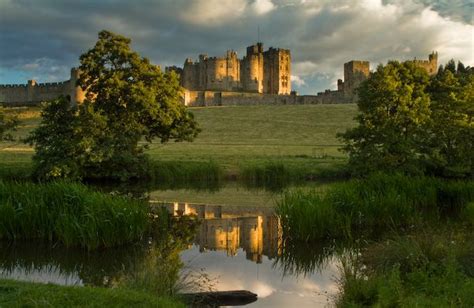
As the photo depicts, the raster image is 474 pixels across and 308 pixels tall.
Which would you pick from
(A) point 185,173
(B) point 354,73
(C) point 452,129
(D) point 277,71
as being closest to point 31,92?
(D) point 277,71

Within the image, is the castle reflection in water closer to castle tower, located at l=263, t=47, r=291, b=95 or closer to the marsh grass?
the marsh grass

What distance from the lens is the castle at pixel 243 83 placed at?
88750mm

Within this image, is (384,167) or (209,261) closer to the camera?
(209,261)

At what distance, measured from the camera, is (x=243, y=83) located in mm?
103812

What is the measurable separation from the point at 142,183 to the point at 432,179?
13.7 metres

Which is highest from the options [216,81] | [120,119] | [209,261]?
[216,81]

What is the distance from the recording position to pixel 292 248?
12.9 meters

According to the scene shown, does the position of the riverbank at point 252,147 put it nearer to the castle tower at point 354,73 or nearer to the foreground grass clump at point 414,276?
the foreground grass clump at point 414,276

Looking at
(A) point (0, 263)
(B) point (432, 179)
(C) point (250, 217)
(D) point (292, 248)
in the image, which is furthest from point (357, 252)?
(B) point (432, 179)

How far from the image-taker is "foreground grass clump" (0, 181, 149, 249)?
488 inches

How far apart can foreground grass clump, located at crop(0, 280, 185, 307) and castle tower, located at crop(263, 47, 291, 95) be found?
9885 centimetres

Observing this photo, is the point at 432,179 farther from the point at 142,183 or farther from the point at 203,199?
the point at 142,183

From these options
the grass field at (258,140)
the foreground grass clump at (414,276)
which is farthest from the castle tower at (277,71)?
the foreground grass clump at (414,276)

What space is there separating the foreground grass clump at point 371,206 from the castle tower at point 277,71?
286ft
